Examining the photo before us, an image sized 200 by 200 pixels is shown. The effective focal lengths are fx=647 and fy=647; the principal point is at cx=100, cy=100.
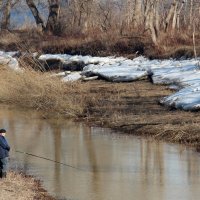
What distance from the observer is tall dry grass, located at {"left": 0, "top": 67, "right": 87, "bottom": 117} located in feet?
67.1

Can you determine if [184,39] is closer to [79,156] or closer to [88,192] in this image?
[79,156]

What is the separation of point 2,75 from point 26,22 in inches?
1406

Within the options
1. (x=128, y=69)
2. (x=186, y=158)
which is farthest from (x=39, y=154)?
(x=128, y=69)

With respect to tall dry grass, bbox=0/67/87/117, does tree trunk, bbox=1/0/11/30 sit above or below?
above

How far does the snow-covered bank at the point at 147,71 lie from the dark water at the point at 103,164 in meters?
4.11

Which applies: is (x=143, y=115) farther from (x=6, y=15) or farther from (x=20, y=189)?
(x=6, y=15)

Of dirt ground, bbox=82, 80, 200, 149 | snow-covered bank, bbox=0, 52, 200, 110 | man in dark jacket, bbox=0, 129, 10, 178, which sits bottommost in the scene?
dirt ground, bbox=82, 80, 200, 149

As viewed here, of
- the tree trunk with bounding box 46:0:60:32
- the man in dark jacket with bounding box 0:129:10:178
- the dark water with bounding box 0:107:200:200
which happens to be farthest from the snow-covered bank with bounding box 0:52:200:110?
the tree trunk with bounding box 46:0:60:32

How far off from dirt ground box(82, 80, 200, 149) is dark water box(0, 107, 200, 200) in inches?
22.0

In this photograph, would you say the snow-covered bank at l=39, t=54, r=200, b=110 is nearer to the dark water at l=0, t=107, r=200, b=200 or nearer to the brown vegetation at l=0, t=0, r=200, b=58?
the brown vegetation at l=0, t=0, r=200, b=58

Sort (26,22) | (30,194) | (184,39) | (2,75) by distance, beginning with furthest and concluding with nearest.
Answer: (26,22), (184,39), (2,75), (30,194)

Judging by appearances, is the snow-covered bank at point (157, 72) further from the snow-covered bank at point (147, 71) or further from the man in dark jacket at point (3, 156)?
the man in dark jacket at point (3, 156)

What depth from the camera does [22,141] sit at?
629 inches

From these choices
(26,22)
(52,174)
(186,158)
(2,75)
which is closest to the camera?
(52,174)
